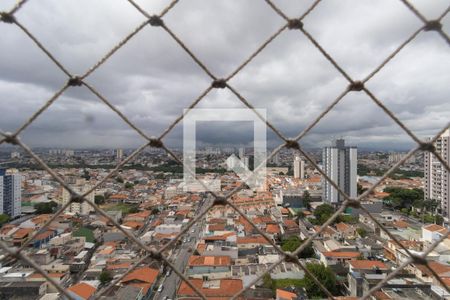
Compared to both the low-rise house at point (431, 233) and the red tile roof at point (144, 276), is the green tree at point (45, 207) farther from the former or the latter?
the low-rise house at point (431, 233)

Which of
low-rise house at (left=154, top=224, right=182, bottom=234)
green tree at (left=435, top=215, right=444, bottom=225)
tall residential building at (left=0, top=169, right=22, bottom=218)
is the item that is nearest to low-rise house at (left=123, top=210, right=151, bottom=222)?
low-rise house at (left=154, top=224, right=182, bottom=234)

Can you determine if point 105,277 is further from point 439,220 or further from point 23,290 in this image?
point 439,220

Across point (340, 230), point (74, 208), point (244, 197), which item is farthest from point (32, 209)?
point (340, 230)

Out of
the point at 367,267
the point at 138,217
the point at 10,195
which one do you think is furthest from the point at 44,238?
the point at 367,267

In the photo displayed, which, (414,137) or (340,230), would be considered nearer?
(414,137)

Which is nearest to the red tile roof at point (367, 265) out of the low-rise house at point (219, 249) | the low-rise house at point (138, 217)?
the low-rise house at point (219, 249)

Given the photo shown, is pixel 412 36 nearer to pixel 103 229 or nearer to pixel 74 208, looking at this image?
pixel 103 229
